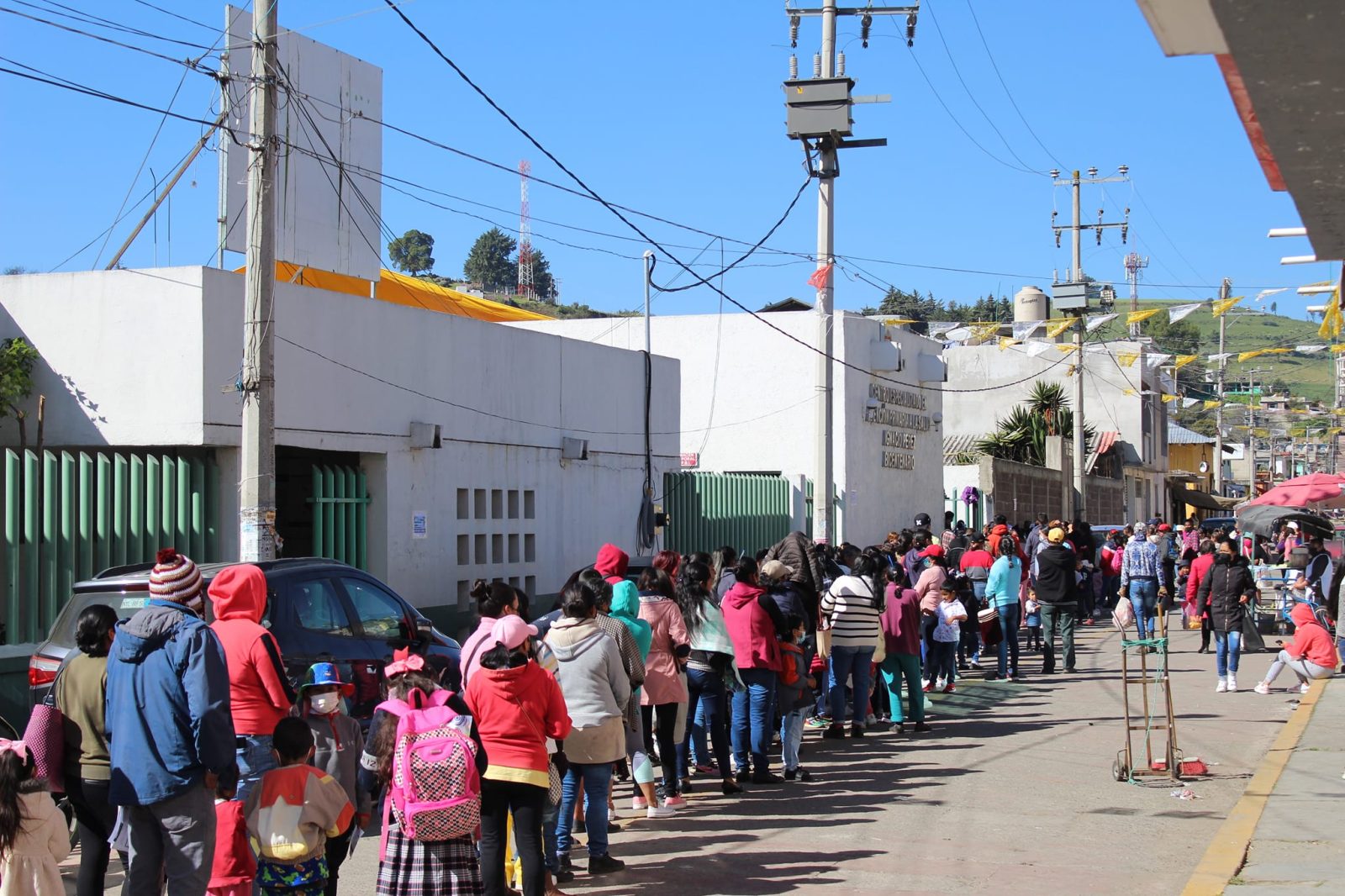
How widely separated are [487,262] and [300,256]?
390 ft

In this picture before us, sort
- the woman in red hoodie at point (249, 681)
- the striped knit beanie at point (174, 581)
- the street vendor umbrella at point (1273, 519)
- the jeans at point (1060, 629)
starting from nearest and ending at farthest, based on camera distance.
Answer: the striped knit beanie at point (174, 581)
the woman in red hoodie at point (249, 681)
the jeans at point (1060, 629)
the street vendor umbrella at point (1273, 519)

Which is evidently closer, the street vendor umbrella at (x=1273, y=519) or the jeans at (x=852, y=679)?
the jeans at (x=852, y=679)

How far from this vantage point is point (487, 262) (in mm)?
133750

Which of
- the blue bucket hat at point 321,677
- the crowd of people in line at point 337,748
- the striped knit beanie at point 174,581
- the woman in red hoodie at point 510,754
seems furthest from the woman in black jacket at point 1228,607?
the striped knit beanie at point 174,581

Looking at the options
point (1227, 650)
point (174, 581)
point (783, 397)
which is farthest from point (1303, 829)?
point (783, 397)

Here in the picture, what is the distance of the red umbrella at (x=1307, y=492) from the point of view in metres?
26.4

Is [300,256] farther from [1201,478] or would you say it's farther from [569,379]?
[1201,478]

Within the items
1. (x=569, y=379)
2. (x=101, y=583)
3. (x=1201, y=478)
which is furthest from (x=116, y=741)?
(x=1201, y=478)

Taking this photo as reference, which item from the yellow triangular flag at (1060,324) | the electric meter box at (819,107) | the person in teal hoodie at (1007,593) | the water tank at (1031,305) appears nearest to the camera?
the person in teal hoodie at (1007,593)

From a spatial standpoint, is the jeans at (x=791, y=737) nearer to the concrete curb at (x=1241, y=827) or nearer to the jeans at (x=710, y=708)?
the jeans at (x=710, y=708)

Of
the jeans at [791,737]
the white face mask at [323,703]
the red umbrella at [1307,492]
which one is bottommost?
the jeans at [791,737]

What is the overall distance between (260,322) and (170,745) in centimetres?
647

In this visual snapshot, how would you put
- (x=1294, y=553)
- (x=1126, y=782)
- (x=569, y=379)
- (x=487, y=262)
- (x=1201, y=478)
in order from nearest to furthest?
1. (x=1126, y=782)
2. (x=569, y=379)
3. (x=1294, y=553)
4. (x=1201, y=478)
5. (x=487, y=262)

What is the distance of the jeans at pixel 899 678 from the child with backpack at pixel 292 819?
8.14 meters
